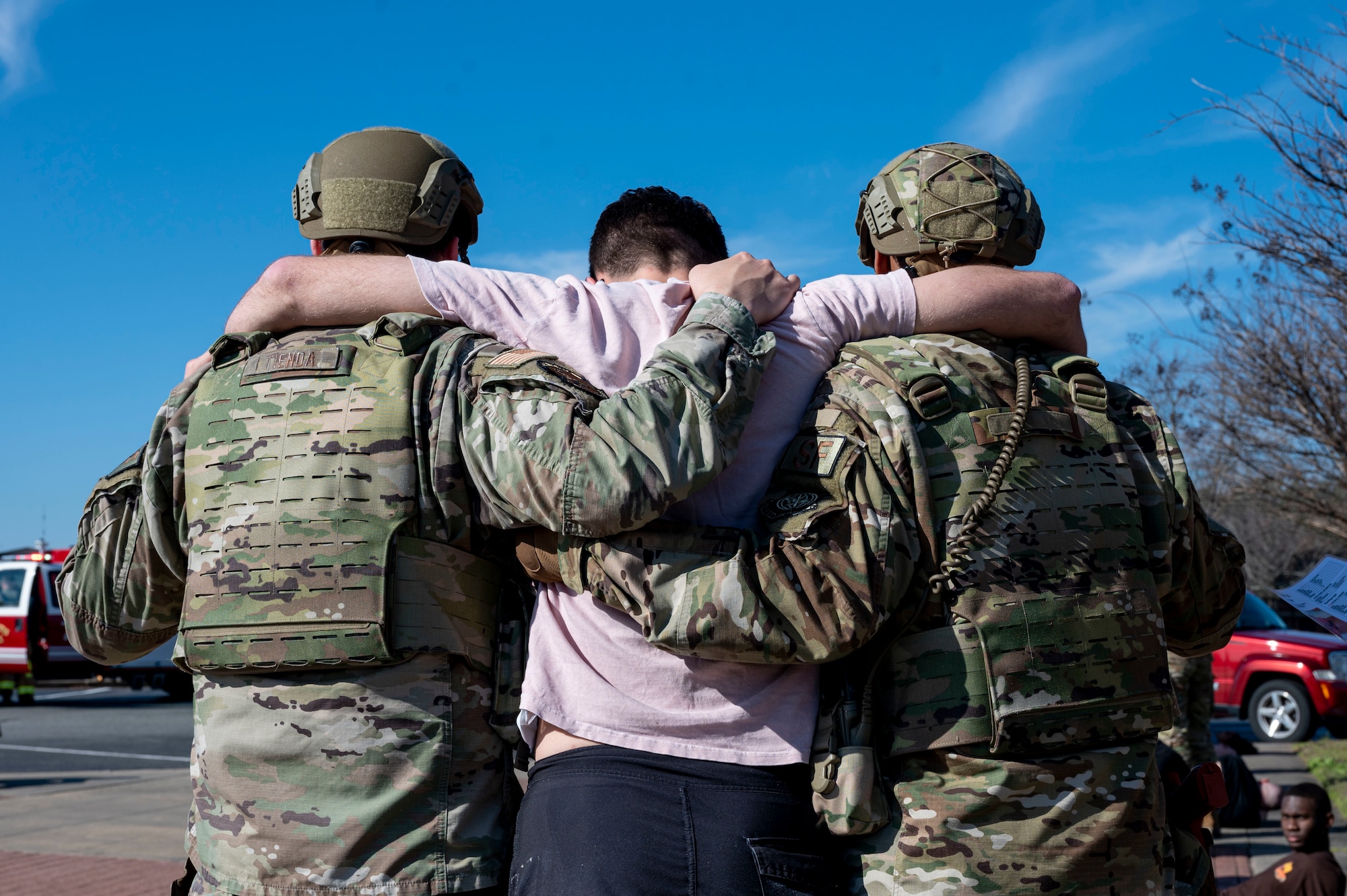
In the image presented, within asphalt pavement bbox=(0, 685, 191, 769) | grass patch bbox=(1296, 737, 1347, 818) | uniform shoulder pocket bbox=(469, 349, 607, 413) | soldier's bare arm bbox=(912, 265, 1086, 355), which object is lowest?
grass patch bbox=(1296, 737, 1347, 818)

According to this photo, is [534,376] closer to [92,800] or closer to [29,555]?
[92,800]

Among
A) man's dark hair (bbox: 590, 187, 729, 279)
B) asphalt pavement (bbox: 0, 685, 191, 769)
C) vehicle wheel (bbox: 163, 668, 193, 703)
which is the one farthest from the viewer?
vehicle wheel (bbox: 163, 668, 193, 703)

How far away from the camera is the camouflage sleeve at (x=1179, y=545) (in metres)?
2.52

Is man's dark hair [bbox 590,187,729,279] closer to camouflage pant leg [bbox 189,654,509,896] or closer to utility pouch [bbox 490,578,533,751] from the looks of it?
utility pouch [bbox 490,578,533,751]

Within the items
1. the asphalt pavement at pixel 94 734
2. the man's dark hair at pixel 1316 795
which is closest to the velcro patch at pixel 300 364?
the man's dark hair at pixel 1316 795

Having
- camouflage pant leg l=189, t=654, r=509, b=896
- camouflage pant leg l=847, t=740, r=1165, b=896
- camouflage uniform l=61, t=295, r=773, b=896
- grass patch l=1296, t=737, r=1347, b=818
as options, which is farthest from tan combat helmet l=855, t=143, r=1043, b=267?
grass patch l=1296, t=737, r=1347, b=818

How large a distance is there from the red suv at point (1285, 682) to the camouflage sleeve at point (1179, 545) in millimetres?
12783

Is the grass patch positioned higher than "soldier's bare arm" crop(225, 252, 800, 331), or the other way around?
"soldier's bare arm" crop(225, 252, 800, 331)

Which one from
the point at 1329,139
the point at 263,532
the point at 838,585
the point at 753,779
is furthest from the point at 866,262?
the point at 1329,139

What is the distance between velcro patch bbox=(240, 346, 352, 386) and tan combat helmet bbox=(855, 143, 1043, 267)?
1325 mm

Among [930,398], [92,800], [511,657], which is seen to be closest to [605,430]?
[511,657]

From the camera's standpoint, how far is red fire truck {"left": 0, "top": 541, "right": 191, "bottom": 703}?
18.4m

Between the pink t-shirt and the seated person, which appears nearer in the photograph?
the pink t-shirt

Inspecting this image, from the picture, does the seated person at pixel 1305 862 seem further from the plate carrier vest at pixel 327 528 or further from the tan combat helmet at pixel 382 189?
the tan combat helmet at pixel 382 189
